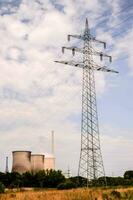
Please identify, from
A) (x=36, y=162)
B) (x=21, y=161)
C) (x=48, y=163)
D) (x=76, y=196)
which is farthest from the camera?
(x=48, y=163)

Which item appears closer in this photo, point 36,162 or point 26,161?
point 26,161

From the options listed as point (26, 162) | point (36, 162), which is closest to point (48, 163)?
point (36, 162)

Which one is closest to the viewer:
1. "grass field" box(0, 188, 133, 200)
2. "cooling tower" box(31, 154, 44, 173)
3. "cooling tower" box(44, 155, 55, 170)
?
"grass field" box(0, 188, 133, 200)

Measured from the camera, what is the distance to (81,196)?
27062mm

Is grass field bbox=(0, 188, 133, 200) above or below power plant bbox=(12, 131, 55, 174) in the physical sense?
below

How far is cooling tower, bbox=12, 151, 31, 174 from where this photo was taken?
309ft

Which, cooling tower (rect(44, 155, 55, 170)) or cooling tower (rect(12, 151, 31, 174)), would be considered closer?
cooling tower (rect(12, 151, 31, 174))

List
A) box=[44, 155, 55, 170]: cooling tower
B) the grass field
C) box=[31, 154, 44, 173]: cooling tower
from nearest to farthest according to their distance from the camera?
the grass field → box=[31, 154, 44, 173]: cooling tower → box=[44, 155, 55, 170]: cooling tower

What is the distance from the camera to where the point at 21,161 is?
313 feet

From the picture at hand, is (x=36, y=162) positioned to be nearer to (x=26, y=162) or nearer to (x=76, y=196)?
(x=26, y=162)

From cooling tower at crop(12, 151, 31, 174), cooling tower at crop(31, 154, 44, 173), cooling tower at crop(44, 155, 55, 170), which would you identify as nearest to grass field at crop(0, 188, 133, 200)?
cooling tower at crop(12, 151, 31, 174)

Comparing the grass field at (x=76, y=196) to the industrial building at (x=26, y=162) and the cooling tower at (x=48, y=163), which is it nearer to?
the industrial building at (x=26, y=162)

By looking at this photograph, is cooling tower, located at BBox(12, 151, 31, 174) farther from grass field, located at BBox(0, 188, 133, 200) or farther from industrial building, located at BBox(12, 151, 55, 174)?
grass field, located at BBox(0, 188, 133, 200)

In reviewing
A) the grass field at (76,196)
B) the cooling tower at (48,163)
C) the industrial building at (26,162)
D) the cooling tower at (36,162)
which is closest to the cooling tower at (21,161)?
the industrial building at (26,162)
